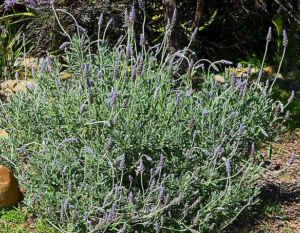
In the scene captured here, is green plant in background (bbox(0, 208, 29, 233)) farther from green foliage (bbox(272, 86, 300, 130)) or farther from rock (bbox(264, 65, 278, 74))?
rock (bbox(264, 65, 278, 74))

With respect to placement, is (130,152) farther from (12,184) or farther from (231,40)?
(231,40)

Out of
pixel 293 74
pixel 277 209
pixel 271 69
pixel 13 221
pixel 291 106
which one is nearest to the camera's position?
pixel 13 221

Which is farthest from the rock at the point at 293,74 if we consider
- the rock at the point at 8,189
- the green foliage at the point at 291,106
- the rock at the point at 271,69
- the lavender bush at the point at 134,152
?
the rock at the point at 8,189

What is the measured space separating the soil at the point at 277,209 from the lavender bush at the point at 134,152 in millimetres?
359

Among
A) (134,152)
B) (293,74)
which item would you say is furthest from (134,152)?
(293,74)

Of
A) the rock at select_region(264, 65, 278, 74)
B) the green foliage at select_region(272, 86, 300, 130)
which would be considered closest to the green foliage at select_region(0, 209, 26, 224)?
the green foliage at select_region(272, 86, 300, 130)

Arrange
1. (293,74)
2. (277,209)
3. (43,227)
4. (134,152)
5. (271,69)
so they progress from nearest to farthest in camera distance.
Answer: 1. (134,152)
2. (43,227)
3. (277,209)
4. (293,74)
5. (271,69)

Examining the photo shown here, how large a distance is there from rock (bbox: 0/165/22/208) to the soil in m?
1.84

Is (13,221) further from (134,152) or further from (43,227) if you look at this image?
(134,152)

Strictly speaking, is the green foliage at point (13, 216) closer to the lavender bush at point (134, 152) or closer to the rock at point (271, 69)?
the lavender bush at point (134, 152)

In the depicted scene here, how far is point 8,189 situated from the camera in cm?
429

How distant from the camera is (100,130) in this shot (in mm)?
4008

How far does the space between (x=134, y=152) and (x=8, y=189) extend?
1.19 meters

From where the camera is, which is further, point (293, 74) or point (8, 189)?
point (293, 74)
